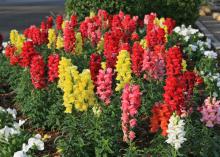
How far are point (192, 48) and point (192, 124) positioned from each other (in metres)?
3.69

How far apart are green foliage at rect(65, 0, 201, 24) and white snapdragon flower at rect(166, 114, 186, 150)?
24.6 ft

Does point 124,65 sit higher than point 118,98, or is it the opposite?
point 124,65

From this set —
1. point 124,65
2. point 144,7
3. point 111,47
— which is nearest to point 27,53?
point 111,47

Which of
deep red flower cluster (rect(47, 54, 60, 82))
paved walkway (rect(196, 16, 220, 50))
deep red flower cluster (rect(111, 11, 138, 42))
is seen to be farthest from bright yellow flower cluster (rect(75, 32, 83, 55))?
paved walkway (rect(196, 16, 220, 50))

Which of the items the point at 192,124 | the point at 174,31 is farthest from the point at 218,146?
the point at 174,31

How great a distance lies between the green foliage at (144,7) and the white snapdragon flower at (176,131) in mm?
7484

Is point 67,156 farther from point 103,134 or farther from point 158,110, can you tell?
point 158,110

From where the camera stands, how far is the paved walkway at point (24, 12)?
1792 centimetres

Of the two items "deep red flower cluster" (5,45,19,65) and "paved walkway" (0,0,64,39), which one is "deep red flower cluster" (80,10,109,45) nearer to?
"deep red flower cluster" (5,45,19,65)

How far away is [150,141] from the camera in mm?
6375

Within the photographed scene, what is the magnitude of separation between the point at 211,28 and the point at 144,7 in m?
2.78

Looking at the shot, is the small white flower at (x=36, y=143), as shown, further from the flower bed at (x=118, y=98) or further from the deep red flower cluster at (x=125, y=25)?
the deep red flower cluster at (x=125, y=25)

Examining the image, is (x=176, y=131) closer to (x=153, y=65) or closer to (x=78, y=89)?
(x=78, y=89)

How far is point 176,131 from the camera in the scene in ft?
16.7
